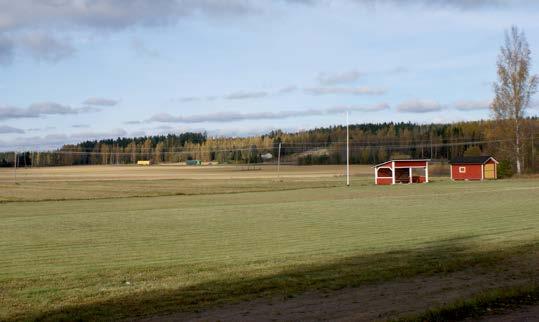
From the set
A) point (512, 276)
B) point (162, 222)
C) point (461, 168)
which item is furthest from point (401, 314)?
point (461, 168)

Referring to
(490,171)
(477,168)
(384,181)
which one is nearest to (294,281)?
(384,181)

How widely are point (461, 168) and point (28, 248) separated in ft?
261

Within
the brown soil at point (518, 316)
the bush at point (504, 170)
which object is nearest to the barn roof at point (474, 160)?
the bush at point (504, 170)

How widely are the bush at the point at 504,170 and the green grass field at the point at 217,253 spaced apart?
58.0 metres

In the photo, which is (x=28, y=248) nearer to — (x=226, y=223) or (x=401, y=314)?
(x=226, y=223)

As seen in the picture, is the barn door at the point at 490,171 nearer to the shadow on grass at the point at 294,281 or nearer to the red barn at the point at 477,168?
the red barn at the point at 477,168

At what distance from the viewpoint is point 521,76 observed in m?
91.6

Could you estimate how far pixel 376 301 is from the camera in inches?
432

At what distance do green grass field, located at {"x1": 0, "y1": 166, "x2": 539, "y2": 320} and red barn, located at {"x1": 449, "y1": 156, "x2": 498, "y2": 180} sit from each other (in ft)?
188

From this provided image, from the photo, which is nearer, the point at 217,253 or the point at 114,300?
the point at 114,300

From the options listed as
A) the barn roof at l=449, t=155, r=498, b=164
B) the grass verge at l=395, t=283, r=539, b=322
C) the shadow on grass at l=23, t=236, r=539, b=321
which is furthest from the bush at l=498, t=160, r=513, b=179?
the grass verge at l=395, t=283, r=539, b=322

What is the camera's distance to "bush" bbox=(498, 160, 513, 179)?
91.4 meters

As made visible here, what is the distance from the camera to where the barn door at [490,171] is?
301 feet

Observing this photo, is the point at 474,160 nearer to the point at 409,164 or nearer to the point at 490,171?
the point at 490,171
